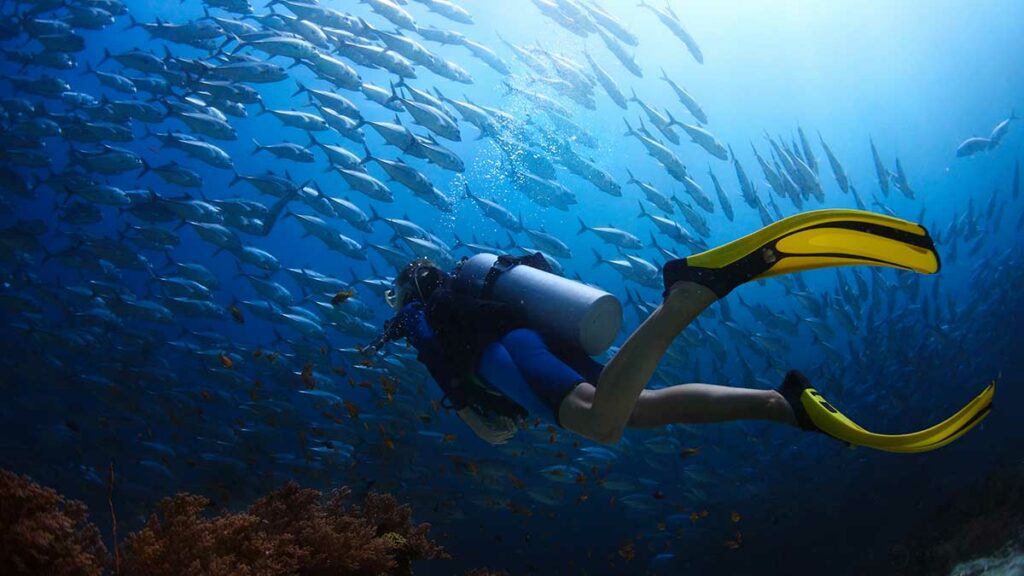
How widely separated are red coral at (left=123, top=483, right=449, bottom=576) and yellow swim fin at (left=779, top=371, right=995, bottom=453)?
8.96 ft

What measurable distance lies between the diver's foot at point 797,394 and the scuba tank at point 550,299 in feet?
2.79

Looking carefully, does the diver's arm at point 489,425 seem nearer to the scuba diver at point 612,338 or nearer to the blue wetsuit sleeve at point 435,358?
the scuba diver at point 612,338

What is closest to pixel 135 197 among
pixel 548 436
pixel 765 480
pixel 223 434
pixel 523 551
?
pixel 223 434

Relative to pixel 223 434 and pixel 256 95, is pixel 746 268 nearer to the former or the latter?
pixel 256 95

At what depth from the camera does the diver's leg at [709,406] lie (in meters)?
2.74

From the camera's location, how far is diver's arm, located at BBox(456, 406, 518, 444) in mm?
3482

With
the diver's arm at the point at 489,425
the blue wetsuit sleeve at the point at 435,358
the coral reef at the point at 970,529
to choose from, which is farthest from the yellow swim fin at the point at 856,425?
the coral reef at the point at 970,529

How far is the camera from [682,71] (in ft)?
144

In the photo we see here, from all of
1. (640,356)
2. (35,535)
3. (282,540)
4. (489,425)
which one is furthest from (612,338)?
(35,535)

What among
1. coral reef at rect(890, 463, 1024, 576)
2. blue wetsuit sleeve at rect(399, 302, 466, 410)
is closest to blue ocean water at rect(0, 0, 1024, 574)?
coral reef at rect(890, 463, 1024, 576)

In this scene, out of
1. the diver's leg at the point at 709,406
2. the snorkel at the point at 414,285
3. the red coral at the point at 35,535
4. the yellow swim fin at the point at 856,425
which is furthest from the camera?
the snorkel at the point at 414,285

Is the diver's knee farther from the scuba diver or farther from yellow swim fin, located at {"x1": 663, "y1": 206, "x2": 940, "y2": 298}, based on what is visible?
yellow swim fin, located at {"x1": 663, "y1": 206, "x2": 940, "y2": 298}

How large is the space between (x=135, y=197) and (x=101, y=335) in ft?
10.8

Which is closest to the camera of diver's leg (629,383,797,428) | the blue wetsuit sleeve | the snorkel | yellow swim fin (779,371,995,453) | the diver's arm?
yellow swim fin (779,371,995,453)
